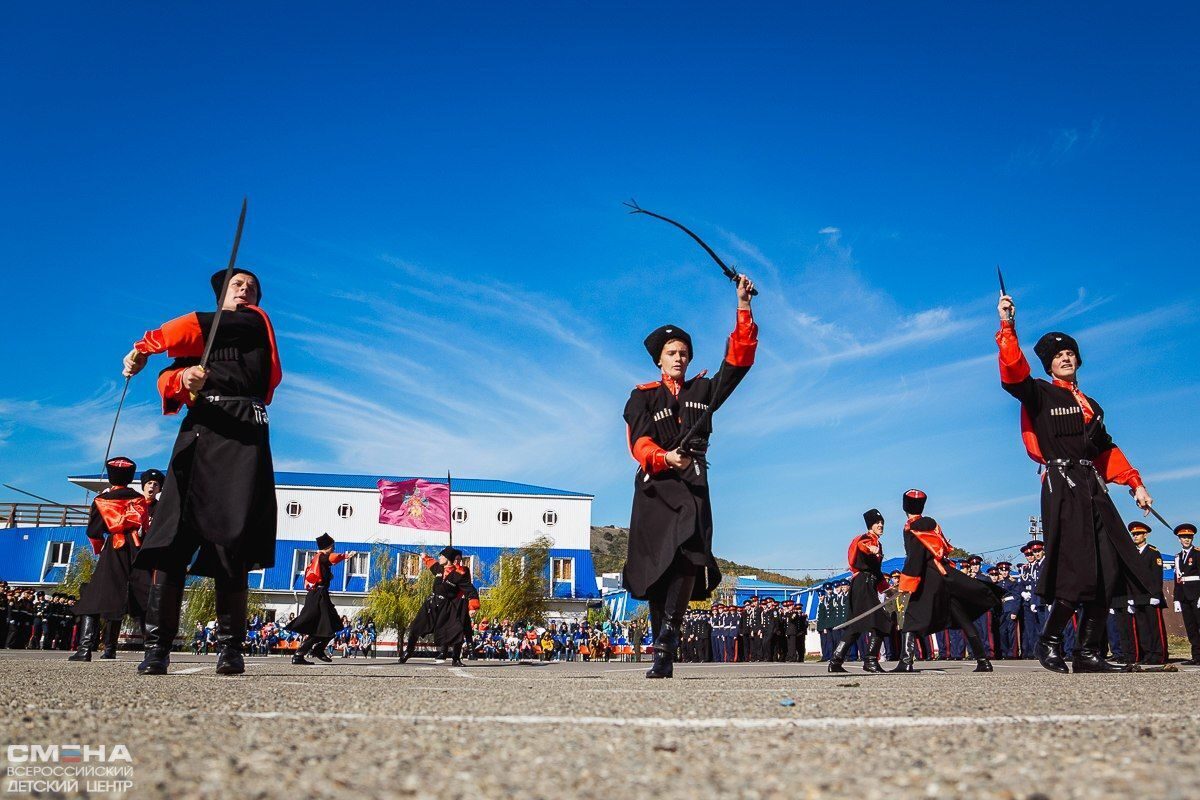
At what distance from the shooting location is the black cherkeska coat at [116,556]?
1052cm

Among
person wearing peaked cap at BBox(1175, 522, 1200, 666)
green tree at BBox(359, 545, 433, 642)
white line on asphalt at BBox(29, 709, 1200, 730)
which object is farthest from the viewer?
green tree at BBox(359, 545, 433, 642)

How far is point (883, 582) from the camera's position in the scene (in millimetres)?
11758

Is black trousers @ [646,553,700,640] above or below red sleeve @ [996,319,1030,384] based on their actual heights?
below

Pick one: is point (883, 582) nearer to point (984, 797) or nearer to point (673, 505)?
point (673, 505)

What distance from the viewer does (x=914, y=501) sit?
35.8 ft

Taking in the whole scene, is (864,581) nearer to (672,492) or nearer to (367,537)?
(672,492)

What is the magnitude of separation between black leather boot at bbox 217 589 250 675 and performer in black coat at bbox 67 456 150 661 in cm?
591

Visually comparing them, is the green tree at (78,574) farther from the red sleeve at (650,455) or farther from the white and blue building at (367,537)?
the red sleeve at (650,455)

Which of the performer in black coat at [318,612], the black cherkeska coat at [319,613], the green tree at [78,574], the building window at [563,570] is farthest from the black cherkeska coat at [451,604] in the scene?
the building window at [563,570]

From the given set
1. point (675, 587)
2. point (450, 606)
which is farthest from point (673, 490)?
point (450, 606)

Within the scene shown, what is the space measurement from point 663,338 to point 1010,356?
8.16 feet

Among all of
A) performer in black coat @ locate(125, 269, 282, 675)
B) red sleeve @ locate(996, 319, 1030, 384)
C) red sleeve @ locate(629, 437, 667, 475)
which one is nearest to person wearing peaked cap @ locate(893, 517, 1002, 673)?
red sleeve @ locate(996, 319, 1030, 384)

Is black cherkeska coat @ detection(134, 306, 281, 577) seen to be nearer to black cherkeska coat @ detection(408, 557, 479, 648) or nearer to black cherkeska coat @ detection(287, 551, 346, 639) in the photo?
black cherkeska coat @ detection(287, 551, 346, 639)

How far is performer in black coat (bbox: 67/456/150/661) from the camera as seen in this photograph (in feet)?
34.5
